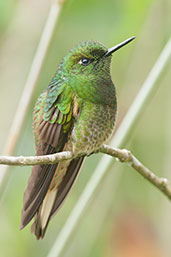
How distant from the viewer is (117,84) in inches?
122

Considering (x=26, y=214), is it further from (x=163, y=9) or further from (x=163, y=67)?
(x=163, y=9)

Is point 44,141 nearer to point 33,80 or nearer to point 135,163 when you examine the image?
point 33,80

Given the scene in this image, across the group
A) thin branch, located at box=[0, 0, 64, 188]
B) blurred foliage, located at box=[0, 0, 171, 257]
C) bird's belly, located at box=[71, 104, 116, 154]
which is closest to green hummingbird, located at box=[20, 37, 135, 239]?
bird's belly, located at box=[71, 104, 116, 154]

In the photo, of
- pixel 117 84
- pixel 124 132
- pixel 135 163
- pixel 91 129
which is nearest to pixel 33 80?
pixel 91 129

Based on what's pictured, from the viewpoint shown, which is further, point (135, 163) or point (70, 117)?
point (70, 117)

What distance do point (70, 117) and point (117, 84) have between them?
3.77ft

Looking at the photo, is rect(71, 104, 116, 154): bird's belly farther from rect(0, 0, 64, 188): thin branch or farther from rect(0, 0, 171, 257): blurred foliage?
rect(0, 0, 171, 257): blurred foliage

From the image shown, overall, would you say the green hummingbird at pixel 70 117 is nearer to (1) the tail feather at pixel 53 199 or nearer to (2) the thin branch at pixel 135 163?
(1) the tail feather at pixel 53 199

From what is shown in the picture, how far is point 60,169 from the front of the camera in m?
2.22

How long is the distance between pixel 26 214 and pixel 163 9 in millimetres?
1556

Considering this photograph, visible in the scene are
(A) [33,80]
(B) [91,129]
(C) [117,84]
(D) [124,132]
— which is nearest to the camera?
(D) [124,132]

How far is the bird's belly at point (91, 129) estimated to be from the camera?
205 cm

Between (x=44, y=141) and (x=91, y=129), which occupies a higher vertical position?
(x=91, y=129)

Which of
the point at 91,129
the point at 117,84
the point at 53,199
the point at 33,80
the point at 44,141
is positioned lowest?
the point at 53,199
